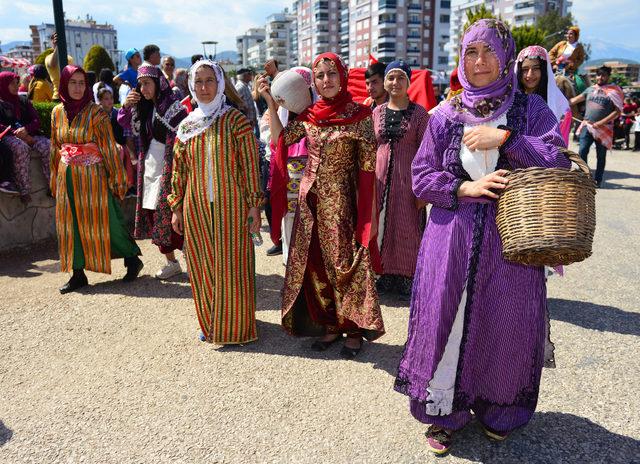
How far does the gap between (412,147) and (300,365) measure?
2.10m

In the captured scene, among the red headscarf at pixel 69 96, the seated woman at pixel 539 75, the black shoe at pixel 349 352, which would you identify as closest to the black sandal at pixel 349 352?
the black shoe at pixel 349 352

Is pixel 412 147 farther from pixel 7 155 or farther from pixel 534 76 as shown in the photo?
pixel 7 155

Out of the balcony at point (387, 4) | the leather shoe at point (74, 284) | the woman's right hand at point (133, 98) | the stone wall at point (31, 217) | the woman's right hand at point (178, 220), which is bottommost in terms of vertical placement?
the leather shoe at point (74, 284)

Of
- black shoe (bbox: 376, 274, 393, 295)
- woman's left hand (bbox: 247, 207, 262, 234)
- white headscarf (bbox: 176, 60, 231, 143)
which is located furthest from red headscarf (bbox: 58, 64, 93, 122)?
black shoe (bbox: 376, 274, 393, 295)

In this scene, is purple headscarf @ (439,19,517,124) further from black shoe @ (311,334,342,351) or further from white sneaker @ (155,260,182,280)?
white sneaker @ (155,260,182,280)

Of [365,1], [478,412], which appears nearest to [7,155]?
[478,412]

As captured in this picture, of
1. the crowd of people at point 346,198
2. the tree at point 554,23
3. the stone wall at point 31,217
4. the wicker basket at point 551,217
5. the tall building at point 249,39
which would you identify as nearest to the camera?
the wicker basket at point 551,217

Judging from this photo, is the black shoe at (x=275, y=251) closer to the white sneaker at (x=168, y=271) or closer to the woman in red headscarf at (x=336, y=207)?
the white sneaker at (x=168, y=271)

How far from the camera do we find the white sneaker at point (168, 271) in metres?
5.23

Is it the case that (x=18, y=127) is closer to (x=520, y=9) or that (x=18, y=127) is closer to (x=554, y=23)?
(x=554, y=23)

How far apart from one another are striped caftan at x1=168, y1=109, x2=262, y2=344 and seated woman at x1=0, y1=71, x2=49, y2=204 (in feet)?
10.5

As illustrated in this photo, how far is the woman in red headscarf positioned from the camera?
324 cm

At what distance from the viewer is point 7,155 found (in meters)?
5.72

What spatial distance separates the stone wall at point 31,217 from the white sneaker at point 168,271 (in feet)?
7.24
